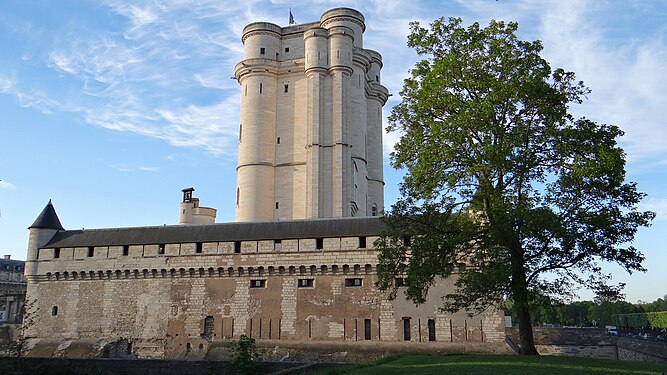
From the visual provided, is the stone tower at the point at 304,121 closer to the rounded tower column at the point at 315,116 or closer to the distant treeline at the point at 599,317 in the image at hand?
the rounded tower column at the point at 315,116

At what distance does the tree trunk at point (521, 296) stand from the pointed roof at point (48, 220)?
25.0m

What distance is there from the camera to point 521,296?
1462cm

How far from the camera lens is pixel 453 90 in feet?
54.9

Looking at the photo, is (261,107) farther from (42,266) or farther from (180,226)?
(42,266)

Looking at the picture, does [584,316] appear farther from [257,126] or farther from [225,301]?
[225,301]

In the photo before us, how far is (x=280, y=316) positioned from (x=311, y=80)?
17.2 metres

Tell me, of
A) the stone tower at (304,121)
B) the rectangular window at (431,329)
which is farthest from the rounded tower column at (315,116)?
the rectangular window at (431,329)

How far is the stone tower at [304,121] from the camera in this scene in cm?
3556

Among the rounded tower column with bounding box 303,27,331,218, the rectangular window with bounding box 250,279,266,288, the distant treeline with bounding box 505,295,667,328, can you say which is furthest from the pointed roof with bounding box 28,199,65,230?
the distant treeline with bounding box 505,295,667,328

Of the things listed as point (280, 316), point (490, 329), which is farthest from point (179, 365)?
point (490, 329)

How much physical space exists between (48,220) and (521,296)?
25664 mm

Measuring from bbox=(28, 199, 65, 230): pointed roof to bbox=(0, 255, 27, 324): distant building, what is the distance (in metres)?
16.8

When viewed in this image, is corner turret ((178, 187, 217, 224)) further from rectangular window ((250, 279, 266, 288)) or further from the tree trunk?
the tree trunk

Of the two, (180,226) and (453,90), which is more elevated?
(453,90)
